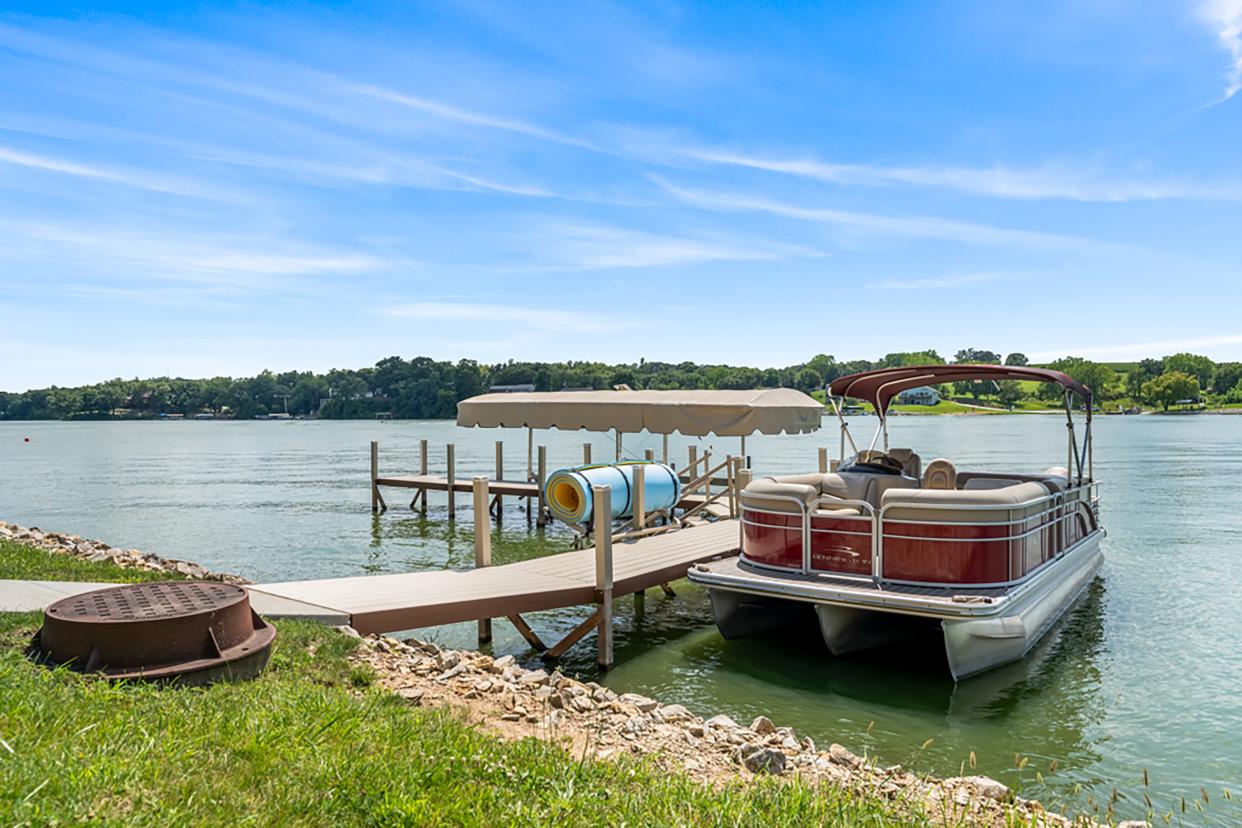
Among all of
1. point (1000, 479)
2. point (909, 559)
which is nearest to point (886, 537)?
point (909, 559)

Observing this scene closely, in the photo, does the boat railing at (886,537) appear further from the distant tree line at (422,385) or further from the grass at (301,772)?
the distant tree line at (422,385)

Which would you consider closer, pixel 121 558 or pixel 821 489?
pixel 821 489

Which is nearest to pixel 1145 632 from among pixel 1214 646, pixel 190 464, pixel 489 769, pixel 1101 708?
pixel 1214 646

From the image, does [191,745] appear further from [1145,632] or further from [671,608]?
[1145,632]

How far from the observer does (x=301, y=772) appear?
12.8 feet

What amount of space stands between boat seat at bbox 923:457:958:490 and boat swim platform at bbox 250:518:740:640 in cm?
314

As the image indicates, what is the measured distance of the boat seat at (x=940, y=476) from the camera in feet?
36.5

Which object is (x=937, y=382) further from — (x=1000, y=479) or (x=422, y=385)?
(x=422, y=385)

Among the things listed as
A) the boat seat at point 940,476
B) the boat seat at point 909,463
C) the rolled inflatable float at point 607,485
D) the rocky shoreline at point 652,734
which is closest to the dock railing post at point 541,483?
the rolled inflatable float at point 607,485

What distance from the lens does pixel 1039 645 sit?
10.8 metres

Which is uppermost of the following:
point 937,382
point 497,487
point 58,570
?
point 937,382

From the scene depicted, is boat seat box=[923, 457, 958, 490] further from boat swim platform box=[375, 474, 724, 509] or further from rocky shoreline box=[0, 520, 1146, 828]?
boat swim platform box=[375, 474, 724, 509]

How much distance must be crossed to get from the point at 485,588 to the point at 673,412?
7.04 meters

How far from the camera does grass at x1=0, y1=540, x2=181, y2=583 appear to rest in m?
9.66
